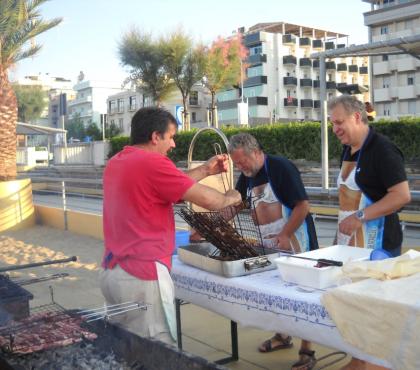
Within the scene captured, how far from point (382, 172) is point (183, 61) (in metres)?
28.9

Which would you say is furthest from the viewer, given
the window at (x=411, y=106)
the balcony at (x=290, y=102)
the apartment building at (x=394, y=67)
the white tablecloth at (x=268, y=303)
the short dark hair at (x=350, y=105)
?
the balcony at (x=290, y=102)

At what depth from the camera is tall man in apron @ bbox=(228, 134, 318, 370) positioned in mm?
3758

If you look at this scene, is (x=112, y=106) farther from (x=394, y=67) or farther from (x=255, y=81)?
(x=394, y=67)

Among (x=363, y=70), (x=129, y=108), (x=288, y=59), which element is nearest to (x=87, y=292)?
(x=288, y=59)

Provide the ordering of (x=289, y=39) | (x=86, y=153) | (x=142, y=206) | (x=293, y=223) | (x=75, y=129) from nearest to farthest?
(x=142, y=206) < (x=293, y=223) < (x=86, y=153) < (x=289, y=39) < (x=75, y=129)

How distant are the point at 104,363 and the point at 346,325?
1021 mm

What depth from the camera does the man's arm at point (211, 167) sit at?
11.0 ft

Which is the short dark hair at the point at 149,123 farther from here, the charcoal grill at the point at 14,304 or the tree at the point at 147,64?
the tree at the point at 147,64

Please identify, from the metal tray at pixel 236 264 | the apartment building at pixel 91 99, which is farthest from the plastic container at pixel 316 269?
the apartment building at pixel 91 99

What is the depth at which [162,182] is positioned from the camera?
108 inches

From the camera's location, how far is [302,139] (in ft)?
69.9

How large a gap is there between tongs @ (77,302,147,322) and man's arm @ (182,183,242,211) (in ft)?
1.91

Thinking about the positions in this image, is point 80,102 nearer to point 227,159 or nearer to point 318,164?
point 318,164

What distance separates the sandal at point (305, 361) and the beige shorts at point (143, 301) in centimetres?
133
